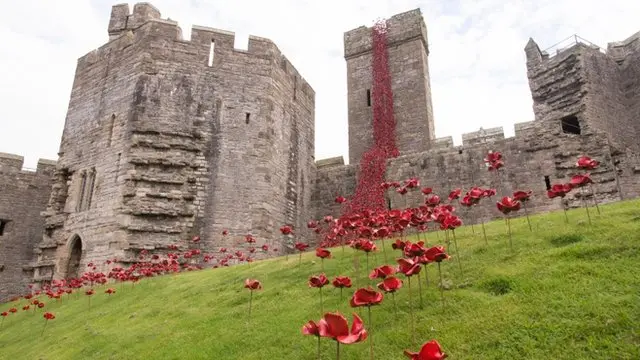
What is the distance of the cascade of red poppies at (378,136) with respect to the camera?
2039 cm

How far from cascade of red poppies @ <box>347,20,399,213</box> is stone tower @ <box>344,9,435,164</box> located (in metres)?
0.33

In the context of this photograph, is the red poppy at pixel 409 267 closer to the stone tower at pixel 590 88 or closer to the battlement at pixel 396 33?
the stone tower at pixel 590 88

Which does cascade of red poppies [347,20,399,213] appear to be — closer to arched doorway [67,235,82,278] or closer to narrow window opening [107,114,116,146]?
narrow window opening [107,114,116,146]

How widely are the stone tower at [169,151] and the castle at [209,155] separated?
0.16 ft

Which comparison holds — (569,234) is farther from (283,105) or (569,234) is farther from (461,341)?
(283,105)

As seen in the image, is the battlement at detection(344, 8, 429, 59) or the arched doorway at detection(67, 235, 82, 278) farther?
the battlement at detection(344, 8, 429, 59)

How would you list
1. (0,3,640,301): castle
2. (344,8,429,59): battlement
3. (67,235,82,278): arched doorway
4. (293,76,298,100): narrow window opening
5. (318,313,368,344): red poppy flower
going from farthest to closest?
1. (344,8,429,59): battlement
2. (293,76,298,100): narrow window opening
3. (67,235,82,278): arched doorway
4. (0,3,640,301): castle
5. (318,313,368,344): red poppy flower

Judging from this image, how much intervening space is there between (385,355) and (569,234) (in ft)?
13.7

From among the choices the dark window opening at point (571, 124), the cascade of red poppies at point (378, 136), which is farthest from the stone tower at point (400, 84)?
the dark window opening at point (571, 124)

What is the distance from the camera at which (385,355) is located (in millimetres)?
5168

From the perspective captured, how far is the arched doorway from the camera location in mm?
17531

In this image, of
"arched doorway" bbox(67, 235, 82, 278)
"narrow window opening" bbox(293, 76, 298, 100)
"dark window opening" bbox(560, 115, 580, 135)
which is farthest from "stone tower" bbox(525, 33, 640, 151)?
"arched doorway" bbox(67, 235, 82, 278)

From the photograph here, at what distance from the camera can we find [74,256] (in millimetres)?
17797

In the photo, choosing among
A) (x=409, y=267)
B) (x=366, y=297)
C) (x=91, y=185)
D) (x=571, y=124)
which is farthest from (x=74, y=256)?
(x=571, y=124)
